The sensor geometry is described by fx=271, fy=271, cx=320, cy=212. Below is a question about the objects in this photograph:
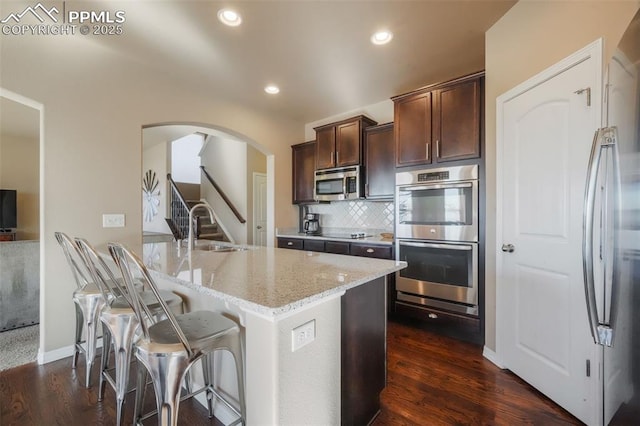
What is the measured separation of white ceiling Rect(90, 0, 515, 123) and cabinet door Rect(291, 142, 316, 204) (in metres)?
0.98

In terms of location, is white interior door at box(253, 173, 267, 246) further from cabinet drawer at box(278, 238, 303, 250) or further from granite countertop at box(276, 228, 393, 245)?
cabinet drawer at box(278, 238, 303, 250)

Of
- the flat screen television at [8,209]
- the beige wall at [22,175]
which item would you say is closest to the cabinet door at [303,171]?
the flat screen television at [8,209]

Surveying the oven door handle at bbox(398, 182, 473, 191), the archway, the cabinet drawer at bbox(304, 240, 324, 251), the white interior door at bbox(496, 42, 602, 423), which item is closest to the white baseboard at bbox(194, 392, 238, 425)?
the white interior door at bbox(496, 42, 602, 423)

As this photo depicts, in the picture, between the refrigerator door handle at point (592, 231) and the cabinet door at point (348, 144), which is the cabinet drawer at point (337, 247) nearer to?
the cabinet door at point (348, 144)

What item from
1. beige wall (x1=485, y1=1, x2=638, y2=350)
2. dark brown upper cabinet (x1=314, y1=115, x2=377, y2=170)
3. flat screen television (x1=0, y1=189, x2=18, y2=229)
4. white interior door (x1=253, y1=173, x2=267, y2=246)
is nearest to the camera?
beige wall (x1=485, y1=1, x2=638, y2=350)

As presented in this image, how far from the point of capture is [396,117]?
9.96 feet

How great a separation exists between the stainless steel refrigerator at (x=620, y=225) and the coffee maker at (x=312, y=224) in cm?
335

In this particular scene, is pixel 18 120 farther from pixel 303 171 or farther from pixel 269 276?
pixel 269 276

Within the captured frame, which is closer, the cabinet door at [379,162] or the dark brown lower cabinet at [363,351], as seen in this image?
the dark brown lower cabinet at [363,351]

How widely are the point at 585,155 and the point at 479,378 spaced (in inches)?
64.2

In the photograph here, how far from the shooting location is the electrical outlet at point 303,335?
3.32 feet

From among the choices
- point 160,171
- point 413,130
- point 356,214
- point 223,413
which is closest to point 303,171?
point 356,214

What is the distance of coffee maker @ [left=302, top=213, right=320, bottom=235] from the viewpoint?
434 centimetres

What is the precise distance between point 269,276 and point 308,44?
2.20 metres
